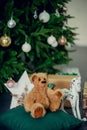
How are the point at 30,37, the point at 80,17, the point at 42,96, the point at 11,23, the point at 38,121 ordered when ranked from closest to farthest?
the point at 38,121, the point at 42,96, the point at 11,23, the point at 30,37, the point at 80,17

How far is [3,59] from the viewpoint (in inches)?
91.9

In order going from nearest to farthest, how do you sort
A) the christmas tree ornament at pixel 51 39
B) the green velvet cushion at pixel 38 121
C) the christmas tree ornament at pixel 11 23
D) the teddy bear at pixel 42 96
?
the green velvet cushion at pixel 38 121 → the teddy bear at pixel 42 96 → the christmas tree ornament at pixel 11 23 → the christmas tree ornament at pixel 51 39

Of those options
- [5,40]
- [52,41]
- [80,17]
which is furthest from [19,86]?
[80,17]

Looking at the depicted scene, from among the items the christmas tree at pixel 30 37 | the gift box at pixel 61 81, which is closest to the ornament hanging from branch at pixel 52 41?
the christmas tree at pixel 30 37

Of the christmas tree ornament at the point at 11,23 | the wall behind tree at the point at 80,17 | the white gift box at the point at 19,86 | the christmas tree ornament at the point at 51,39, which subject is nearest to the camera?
the white gift box at the point at 19,86

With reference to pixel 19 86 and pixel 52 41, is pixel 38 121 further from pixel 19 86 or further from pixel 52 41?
pixel 52 41

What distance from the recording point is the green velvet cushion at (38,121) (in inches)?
67.9

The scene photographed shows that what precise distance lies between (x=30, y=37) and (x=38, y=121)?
74 centimetres

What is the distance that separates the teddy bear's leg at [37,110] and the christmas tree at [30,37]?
541 millimetres

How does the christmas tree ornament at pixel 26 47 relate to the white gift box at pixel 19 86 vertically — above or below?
above

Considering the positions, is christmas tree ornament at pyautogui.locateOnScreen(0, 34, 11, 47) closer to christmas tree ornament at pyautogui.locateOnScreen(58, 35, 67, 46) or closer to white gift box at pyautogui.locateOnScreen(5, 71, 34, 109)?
white gift box at pyautogui.locateOnScreen(5, 71, 34, 109)

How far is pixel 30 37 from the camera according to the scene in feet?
7.56

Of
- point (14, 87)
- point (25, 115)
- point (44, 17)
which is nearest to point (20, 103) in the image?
point (14, 87)

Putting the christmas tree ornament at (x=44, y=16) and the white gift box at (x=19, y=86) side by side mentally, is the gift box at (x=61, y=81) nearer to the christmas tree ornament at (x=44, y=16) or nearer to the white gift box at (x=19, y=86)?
the white gift box at (x=19, y=86)
